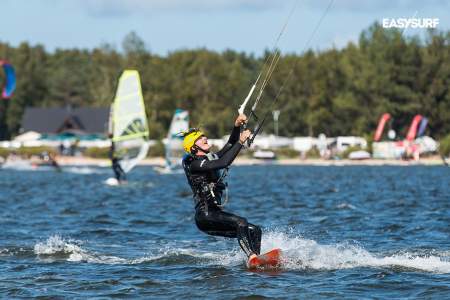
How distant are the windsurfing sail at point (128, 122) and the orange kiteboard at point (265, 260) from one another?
2864 centimetres

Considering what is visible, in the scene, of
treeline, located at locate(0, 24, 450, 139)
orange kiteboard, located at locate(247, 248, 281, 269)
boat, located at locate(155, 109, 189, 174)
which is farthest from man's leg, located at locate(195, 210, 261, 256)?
treeline, located at locate(0, 24, 450, 139)

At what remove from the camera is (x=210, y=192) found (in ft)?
44.4

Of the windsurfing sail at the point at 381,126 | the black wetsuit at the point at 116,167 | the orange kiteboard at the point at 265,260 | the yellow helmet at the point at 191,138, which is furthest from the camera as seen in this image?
the windsurfing sail at the point at 381,126

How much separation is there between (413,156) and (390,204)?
177 ft

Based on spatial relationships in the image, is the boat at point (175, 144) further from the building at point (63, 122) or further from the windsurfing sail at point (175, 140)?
the building at point (63, 122)

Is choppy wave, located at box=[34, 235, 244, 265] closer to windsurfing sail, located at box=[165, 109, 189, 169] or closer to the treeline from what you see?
windsurfing sail, located at box=[165, 109, 189, 169]

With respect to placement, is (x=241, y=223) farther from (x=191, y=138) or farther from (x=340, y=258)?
(x=340, y=258)

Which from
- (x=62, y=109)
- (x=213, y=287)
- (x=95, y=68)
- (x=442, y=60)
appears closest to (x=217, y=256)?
(x=213, y=287)

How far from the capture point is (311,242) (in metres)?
15.9

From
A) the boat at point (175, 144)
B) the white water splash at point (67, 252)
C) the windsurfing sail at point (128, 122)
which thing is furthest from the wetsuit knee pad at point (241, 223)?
the boat at point (175, 144)

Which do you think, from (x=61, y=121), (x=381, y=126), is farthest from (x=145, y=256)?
(x=61, y=121)

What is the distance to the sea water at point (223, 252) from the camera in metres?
12.1

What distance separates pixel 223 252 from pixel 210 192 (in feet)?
8.49

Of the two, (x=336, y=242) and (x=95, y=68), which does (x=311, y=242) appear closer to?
(x=336, y=242)
